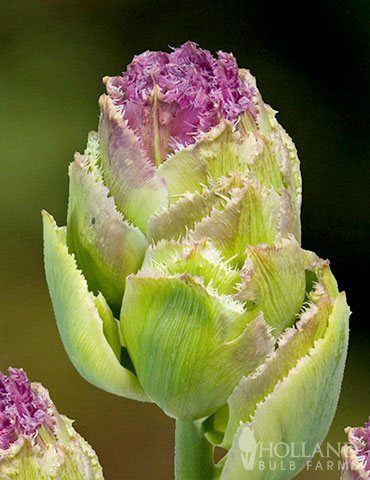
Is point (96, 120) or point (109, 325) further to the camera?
point (96, 120)

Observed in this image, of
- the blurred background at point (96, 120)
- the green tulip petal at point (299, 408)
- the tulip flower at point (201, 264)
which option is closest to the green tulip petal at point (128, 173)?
the tulip flower at point (201, 264)

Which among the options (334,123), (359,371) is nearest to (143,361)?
(334,123)

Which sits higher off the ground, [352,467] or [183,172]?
[183,172]

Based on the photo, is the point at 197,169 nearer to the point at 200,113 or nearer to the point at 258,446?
the point at 200,113

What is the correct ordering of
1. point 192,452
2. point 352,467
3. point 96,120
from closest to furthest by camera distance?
1. point 352,467
2. point 192,452
3. point 96,120

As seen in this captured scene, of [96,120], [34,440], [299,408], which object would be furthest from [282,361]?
[96,120]

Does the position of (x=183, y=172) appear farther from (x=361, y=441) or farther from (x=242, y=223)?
(x=361, y=441)

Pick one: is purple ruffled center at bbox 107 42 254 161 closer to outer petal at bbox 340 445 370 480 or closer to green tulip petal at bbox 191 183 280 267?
green tulip petal at bbox 191 183 280 267
